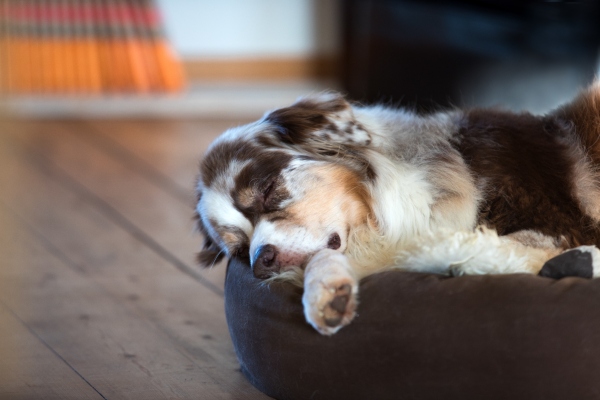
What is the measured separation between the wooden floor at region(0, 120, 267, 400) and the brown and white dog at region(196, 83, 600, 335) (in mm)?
394

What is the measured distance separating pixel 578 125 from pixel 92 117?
4.02 meters

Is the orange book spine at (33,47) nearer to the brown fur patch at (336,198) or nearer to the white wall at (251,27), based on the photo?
the white wall at (251,27)

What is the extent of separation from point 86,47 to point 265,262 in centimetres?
383

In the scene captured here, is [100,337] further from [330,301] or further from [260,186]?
[330,301]

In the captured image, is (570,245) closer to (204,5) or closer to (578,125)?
(578,125)

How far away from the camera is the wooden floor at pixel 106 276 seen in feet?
7.28

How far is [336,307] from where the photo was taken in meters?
1.83

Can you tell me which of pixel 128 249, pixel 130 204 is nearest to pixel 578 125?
pixel 128 249

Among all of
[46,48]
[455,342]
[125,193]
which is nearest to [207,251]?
[455,342]

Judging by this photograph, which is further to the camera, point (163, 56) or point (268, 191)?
point (163, 56)

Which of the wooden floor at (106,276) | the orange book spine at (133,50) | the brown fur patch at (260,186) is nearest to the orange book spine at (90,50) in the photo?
the orange book spine at (133,50)

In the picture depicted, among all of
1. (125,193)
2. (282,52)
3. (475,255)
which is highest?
(475,255)

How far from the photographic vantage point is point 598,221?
2.11 m

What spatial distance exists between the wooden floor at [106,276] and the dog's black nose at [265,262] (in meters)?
0.34
